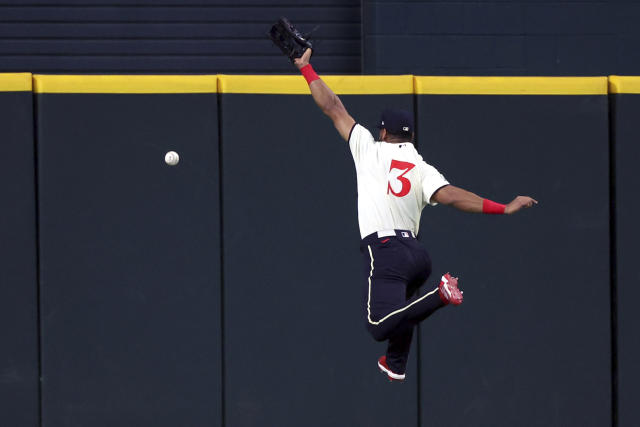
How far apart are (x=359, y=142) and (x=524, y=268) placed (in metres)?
2.02

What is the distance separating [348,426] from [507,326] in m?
1.52

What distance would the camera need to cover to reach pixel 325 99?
6816 mm

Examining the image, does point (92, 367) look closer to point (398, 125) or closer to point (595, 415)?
point (398, 125)

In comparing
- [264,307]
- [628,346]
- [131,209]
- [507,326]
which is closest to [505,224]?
[507,326]

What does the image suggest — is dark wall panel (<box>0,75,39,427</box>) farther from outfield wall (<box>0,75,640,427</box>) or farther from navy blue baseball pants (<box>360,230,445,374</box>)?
navy blue baseball pants (<box>360,230,445,374</box>)

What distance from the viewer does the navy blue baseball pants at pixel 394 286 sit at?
642 centimetres

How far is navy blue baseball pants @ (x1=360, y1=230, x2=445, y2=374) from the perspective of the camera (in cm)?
642

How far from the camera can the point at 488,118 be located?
7875mm

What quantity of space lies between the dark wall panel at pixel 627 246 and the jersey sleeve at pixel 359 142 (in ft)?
7.74

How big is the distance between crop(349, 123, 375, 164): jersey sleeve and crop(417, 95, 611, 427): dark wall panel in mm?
1213
